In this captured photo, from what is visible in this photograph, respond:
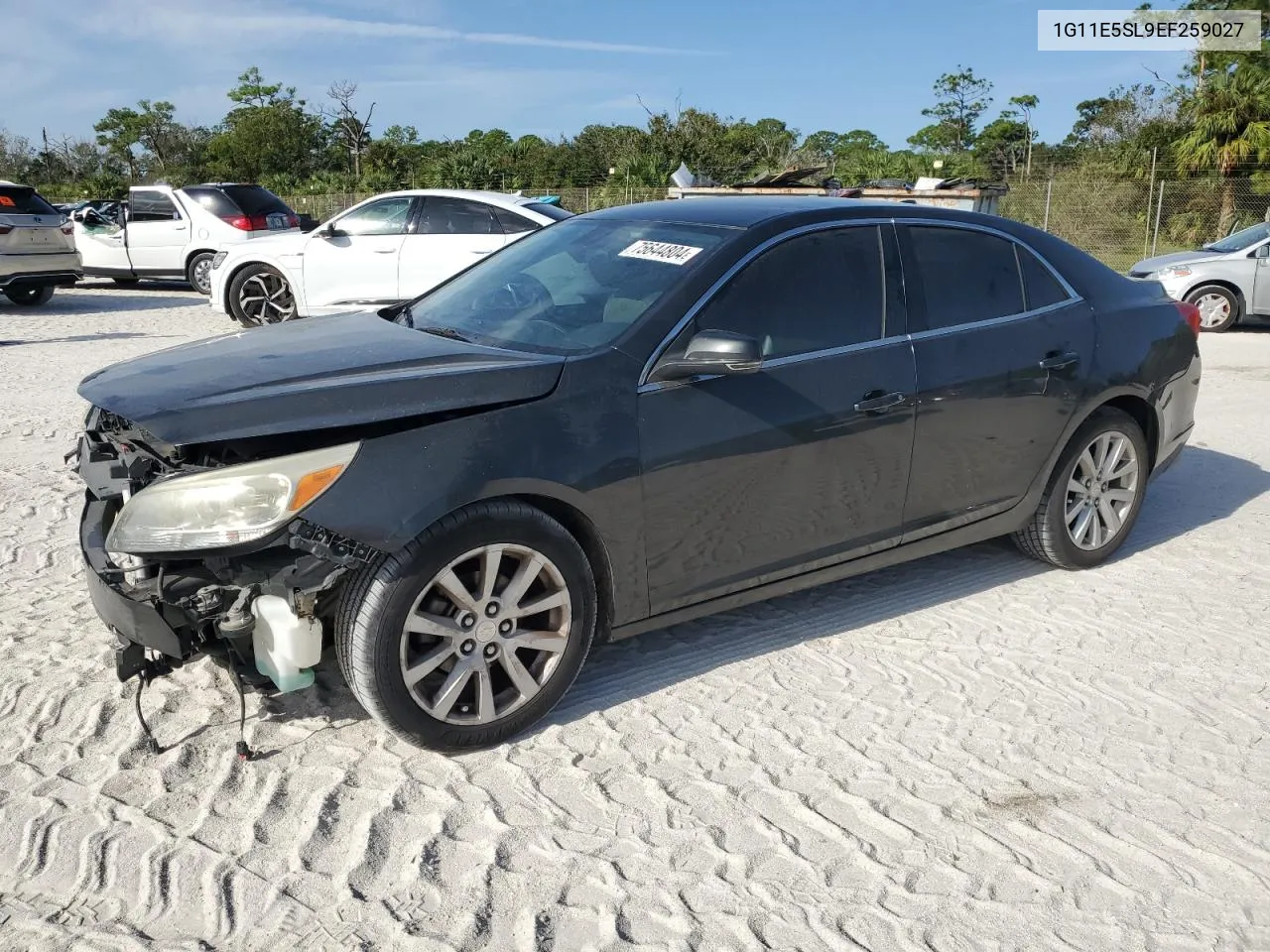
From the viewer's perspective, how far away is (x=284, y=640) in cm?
320

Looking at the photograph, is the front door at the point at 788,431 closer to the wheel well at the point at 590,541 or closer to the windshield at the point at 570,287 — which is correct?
the wheel well at the point at 590,541

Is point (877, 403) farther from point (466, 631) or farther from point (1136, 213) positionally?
point (1136, 213)

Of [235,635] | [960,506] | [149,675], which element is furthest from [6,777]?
[960,506]

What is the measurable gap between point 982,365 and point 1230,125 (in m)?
28.5

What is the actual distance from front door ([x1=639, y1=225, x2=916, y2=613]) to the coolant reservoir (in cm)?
112

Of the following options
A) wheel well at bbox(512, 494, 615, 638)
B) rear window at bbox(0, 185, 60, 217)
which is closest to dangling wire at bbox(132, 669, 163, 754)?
wheel well at bbox(512, 494, 615, 638)

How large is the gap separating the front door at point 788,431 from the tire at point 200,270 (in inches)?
585

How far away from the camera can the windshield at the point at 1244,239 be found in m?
14.0

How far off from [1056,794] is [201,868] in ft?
7.99

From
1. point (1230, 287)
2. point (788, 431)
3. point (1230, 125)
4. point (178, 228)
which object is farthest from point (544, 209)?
point (1230, 125)

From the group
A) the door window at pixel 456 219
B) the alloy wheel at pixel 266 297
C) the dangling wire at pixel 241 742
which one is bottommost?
the dangling wire at pixel 241 742

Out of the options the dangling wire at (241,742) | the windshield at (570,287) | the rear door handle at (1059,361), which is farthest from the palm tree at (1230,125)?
the dangling wire at (241,742)

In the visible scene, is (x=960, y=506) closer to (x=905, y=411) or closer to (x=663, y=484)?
(x=905, y=411)

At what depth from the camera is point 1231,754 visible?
360cm
